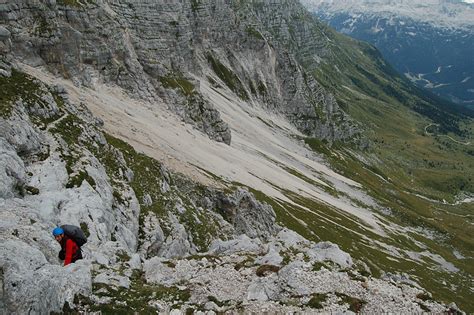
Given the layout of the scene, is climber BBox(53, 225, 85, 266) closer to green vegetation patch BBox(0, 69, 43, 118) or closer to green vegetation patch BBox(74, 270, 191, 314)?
green vegetation patch BBox(74, 270, 191, 314)

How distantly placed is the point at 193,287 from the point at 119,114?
214 ft

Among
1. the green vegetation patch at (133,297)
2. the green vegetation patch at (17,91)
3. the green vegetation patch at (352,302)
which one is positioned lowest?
the green vegetation patch at (133,297)

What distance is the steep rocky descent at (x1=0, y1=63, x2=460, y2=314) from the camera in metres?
21.5

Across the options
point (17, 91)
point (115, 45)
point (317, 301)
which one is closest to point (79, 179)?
point (17, 91)

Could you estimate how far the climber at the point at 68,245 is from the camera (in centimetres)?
2411

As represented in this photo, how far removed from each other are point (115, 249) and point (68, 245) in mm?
7966

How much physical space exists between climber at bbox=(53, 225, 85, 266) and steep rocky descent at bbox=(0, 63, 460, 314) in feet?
1.73

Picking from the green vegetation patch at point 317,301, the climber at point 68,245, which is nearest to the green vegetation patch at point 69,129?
the climber at point 68,245

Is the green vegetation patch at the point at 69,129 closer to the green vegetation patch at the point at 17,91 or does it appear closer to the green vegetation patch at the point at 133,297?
the green vegetation patch at the point at 17,91

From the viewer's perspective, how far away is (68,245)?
24281 millimetres

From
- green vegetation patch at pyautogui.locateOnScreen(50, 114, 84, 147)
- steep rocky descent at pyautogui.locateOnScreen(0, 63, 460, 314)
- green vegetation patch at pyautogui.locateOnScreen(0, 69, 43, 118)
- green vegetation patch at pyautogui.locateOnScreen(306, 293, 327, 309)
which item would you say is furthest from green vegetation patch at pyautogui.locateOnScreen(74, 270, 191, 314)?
green vegetation patch at pyautogui.locateOnScreen(50, 114, 84, 147)

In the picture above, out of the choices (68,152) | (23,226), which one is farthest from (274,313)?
(68,152)

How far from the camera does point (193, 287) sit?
2625 centimetres

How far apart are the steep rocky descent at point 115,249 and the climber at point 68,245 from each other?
0.53 m
